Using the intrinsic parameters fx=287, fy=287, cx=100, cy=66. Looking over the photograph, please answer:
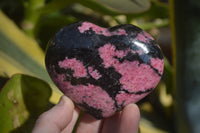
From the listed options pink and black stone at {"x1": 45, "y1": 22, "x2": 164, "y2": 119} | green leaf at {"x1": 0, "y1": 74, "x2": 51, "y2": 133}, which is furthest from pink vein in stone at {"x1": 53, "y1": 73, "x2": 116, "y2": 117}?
green leaf at {"x1": 0, "y1": 74, "x2": 51, "y2": 133}

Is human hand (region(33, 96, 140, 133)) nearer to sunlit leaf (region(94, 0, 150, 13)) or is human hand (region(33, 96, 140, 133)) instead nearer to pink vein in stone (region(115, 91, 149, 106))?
pink vein in stone (region(115, 91, 149, 106))

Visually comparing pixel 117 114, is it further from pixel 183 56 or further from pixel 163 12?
pixel 163 12

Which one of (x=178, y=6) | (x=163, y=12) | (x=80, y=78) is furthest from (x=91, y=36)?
(x=163, y=12)

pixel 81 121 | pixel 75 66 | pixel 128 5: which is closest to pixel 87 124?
pixel 81 121

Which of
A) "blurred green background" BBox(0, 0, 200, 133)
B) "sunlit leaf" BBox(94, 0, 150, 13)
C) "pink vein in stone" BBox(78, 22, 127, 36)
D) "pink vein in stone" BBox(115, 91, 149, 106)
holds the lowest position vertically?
"blurred green background" BBox(0, 0, 200, 133)

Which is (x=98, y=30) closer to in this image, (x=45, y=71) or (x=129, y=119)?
(x=129, y=119)
